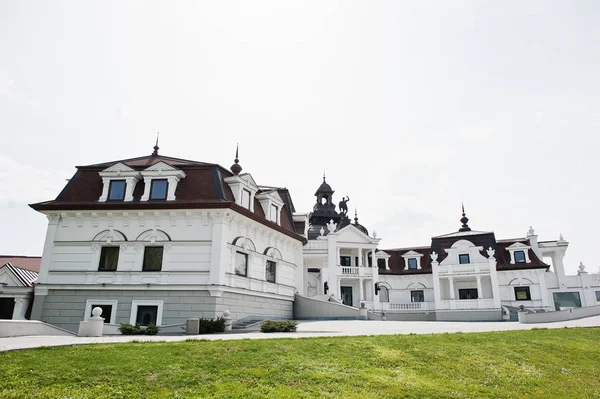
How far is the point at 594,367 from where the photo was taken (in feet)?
40.0

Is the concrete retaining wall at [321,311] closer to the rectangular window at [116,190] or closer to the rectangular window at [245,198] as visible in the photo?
the rectangular window at [245,198]

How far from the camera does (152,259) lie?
22.9m

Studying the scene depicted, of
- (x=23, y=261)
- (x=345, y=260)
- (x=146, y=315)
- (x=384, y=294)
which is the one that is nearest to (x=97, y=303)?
(x=146, y=315)

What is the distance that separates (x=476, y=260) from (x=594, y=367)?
31.2 meters

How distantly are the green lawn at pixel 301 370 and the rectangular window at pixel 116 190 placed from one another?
14.2 metres

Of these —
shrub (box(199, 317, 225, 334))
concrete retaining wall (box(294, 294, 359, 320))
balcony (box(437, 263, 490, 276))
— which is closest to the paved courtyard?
shrub (box(199, 317, 225, 334))

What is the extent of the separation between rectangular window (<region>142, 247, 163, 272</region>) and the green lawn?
36.8ft

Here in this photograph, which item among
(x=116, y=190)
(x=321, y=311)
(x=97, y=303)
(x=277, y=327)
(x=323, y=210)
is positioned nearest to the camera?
(x=277, y=327)

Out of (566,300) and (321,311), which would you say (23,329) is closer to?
(321,311)

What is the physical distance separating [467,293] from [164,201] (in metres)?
32.7

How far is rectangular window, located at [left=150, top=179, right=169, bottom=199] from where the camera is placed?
2388cm

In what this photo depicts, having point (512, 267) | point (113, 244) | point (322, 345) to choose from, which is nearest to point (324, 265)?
point (512, 267)

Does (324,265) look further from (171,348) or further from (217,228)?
(171,348)

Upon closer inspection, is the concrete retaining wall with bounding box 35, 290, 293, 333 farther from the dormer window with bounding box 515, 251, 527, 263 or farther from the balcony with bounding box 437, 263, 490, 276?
the dormer window with bounding box 515, 251, 527, 263
